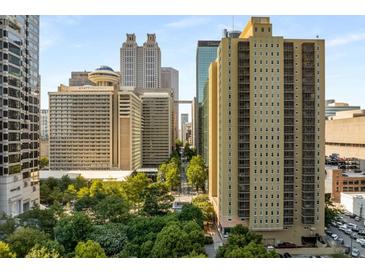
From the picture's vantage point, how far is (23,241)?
983cm

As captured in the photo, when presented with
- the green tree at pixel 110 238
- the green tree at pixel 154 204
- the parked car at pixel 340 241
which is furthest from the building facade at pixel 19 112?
the parked car at pixel 340 241

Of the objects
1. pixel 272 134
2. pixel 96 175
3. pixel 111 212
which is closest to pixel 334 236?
pixel 272 134

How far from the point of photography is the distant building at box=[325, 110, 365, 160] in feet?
92.3

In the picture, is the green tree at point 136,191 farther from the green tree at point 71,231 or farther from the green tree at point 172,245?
the green tree at point 172,245

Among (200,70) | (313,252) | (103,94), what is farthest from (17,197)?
(200,70)

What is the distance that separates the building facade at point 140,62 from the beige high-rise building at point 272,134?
1601 inches

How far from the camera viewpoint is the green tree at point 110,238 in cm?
1100

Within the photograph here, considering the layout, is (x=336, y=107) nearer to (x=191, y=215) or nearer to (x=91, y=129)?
(x=91, y=129)

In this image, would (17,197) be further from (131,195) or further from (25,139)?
(131,195)

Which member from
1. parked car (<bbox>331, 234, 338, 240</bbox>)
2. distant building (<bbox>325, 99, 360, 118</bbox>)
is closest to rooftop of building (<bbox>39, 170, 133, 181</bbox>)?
parked car (<bbox>331, 234, 338, 240</bbox>)

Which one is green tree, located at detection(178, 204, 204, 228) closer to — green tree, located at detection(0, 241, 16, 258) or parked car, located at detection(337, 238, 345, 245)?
parked car, located at detection(337, 238, 345, 245)

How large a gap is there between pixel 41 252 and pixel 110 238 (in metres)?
2.69

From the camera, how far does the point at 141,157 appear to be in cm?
3394

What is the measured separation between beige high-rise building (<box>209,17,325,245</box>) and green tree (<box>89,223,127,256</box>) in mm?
5145
